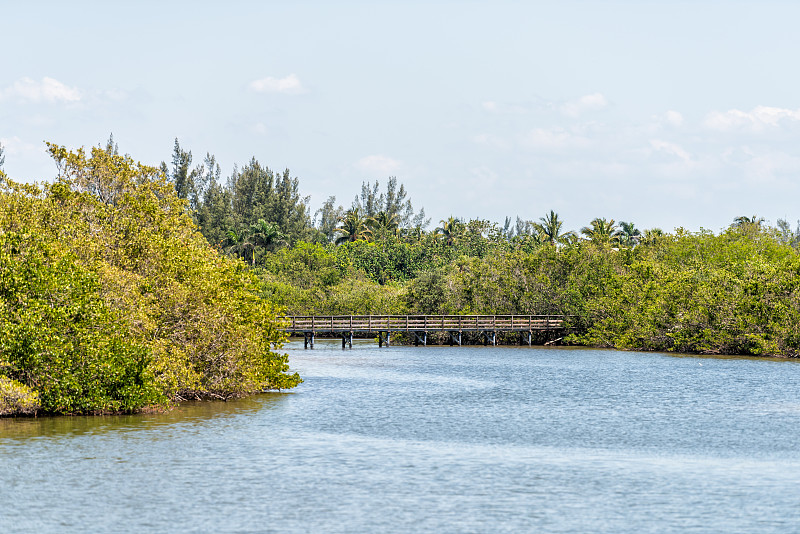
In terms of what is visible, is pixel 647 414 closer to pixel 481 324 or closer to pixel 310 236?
pixel 481 324

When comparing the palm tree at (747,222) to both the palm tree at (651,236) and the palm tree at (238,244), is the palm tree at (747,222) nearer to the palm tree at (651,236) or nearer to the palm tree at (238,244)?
the palm tree at (651,236)

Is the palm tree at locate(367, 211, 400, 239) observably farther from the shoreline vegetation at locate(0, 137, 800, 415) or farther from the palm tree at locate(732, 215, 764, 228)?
the palm tree at locate(732, 215, 764, 228)

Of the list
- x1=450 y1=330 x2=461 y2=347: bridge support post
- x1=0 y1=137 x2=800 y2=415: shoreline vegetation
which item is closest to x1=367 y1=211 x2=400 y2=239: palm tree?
x1=0 y1=137 x2=800 y2=415: shoreline vegetation

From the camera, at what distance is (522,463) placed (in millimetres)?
22094

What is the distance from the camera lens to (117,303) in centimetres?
2966

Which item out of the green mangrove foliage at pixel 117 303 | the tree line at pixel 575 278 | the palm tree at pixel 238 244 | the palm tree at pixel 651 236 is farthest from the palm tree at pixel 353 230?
the green mangrove foliage at pixel 117 303

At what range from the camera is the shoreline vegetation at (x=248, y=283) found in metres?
27.4

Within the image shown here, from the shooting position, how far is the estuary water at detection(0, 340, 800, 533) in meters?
16.5

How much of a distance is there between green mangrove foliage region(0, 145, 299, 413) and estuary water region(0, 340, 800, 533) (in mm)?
1055

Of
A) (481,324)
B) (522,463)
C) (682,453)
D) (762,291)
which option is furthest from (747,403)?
(481,324)

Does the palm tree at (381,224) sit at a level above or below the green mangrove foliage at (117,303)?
above

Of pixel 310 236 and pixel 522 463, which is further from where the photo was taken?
pixel 310 236

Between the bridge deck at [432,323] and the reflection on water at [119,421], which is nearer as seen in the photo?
the reflection on water at [119,421]

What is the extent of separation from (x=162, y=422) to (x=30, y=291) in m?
5.41
